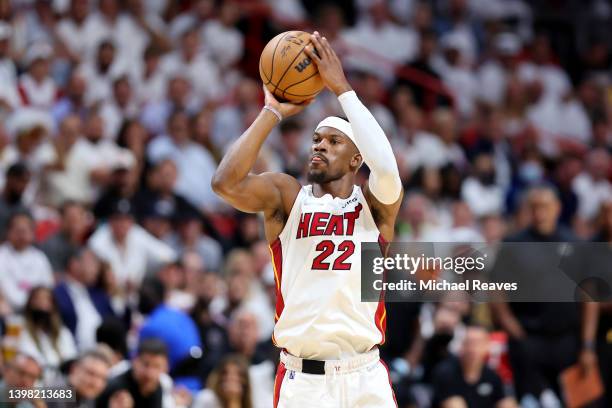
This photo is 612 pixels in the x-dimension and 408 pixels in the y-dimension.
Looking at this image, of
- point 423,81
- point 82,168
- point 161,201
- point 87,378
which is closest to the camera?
point 87,378

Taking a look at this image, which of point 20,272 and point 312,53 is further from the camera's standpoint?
point 20,272

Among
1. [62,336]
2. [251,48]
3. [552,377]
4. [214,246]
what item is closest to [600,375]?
[552,377]

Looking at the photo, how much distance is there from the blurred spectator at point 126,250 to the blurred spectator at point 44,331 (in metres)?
1.39

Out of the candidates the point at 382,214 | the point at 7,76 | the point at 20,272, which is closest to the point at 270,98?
the point at 382,214

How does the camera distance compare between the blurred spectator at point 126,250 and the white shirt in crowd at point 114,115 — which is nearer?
the blurred spectator at point 126,250

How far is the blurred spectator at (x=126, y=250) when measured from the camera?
11.4 metres

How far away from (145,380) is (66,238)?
2754mm

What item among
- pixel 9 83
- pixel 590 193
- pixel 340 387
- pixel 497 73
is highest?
pixel 497 73

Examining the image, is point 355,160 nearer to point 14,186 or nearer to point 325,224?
point 325,224

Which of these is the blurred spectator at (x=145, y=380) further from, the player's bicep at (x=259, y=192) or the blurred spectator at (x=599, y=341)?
the blurred spectator at (x=599, y=341)

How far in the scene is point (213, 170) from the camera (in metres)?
13.2

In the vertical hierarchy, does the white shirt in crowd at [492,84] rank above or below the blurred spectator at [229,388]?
above

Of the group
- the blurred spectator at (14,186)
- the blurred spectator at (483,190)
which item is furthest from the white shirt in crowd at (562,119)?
the blurred spectator at (14,186)

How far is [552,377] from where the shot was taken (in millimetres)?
10875
